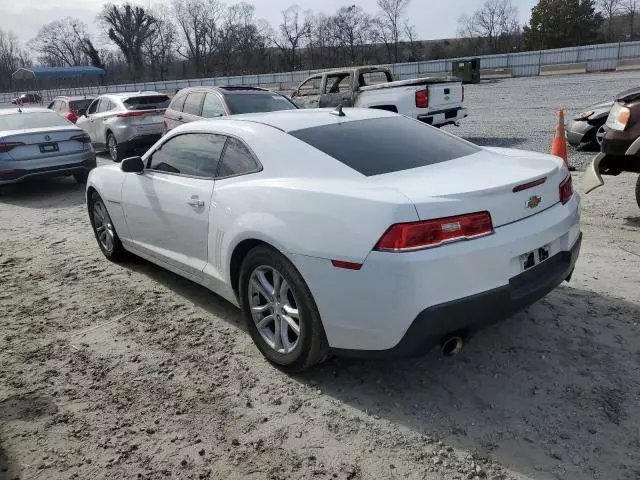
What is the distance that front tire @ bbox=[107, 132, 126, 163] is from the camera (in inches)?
495

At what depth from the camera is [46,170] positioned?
30.8ft

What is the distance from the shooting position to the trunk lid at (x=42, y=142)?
9188 millimetres

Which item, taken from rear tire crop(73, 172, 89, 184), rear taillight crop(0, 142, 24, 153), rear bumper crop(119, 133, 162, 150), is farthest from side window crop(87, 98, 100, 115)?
rear taillight crop(0, 142, 24, 153)

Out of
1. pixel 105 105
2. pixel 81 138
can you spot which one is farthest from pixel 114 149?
pixel 81 138

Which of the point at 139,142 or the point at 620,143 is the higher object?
the point at 620,143

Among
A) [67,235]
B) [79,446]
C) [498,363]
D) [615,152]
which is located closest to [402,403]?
[498,363]

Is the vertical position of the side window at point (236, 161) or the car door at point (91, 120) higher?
the side window at point (236, 161)

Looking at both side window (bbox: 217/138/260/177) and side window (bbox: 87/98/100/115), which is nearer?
side window (bbox: 217/138/260/177)

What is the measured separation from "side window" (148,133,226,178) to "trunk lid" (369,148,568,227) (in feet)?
4.59

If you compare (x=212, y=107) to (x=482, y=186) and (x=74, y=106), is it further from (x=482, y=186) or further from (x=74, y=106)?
(x=74, y=106)

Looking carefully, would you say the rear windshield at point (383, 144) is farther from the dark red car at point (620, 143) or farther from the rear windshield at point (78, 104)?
the rear windshield at point (78, 104)

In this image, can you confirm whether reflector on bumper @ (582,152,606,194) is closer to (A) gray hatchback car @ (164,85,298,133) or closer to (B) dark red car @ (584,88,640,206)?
(B) dark red car @ (584,88,640,206)

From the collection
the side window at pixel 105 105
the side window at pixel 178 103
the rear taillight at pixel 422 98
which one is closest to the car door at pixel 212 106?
the side window at pixel 178 103

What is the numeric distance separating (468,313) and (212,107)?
26.4 ft
